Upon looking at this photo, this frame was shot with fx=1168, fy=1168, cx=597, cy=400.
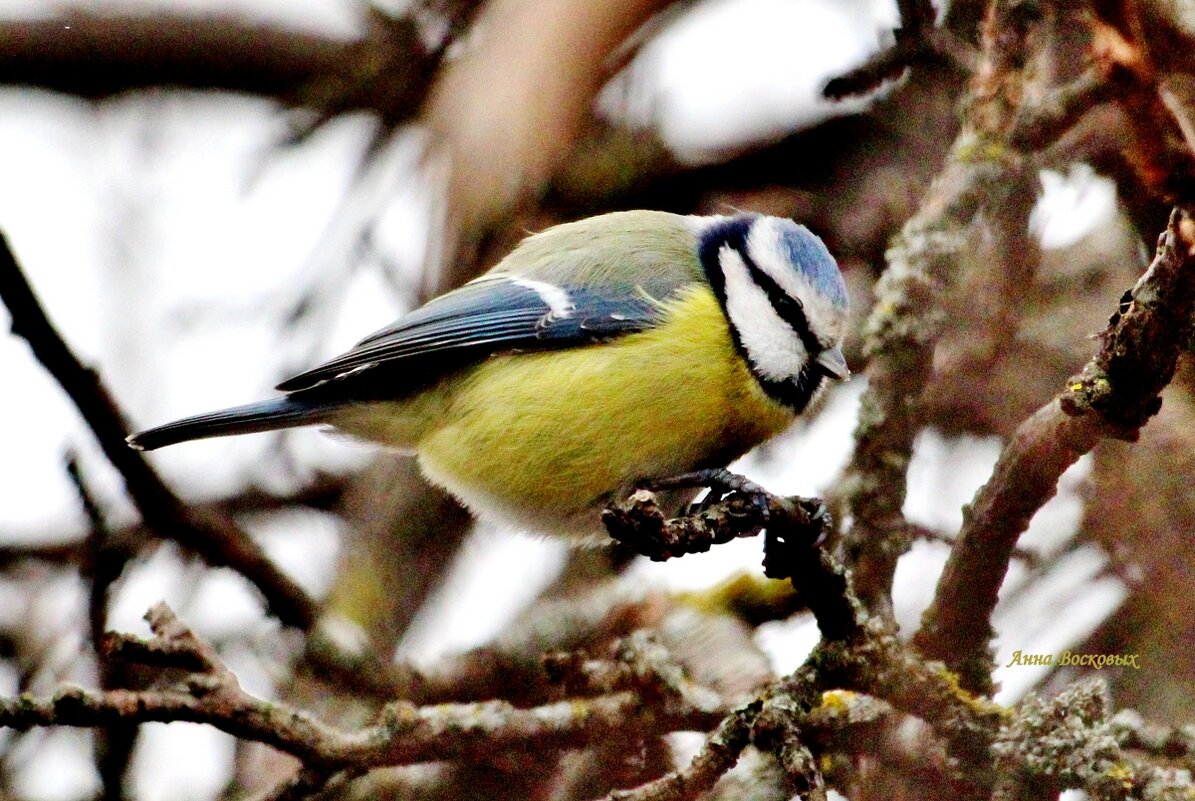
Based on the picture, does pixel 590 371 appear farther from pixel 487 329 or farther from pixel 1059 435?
pixel 1059 435

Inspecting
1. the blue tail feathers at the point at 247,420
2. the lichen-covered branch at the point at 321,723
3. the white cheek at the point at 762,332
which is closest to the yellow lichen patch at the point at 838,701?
the lichen-covered branch at the point at 321,723

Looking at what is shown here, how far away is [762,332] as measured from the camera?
2061 millimetres

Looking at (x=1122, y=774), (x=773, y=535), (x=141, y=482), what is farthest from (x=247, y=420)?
(x=1122, y=774)

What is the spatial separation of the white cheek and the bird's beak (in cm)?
3

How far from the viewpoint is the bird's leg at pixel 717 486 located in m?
1.40

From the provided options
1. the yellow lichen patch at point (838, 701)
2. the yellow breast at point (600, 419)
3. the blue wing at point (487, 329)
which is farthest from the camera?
the blue wing at point (487, 329)

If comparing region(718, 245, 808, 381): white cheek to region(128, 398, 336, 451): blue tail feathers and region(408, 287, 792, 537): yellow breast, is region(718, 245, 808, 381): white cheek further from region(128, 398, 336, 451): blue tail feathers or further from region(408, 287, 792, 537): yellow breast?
region(128, 398, 336, 451): blue tail feathers

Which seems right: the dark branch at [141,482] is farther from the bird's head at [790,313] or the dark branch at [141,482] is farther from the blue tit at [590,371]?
the bird's head at [790,313]

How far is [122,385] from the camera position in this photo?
302 cm

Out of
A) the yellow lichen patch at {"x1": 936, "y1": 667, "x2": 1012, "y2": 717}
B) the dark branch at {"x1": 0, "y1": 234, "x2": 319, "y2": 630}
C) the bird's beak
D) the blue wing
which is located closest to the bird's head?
the bird's beak

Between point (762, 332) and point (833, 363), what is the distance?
0.45 ft

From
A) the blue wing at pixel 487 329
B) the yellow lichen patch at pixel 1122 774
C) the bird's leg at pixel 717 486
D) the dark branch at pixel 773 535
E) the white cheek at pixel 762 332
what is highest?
the blue wing at pixel 487 329

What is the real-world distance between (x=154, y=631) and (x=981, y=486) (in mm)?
1131

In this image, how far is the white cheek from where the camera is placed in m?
2.03
